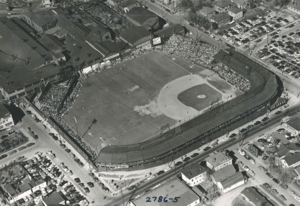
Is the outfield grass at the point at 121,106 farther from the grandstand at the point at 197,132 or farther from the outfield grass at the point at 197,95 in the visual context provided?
the outfield grass at the point at 197,95

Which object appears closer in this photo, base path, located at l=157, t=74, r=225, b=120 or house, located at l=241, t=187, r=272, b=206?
house, located at l=241, t=187, r=272, b=206

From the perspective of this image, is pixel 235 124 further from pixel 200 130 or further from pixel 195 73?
pixel 195 73

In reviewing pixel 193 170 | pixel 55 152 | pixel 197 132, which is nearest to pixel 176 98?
pixel 197 132

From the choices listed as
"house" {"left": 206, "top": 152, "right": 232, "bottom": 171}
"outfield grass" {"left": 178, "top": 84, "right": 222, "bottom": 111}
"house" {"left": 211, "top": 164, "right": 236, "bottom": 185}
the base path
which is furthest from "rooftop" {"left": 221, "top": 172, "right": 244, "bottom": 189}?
"outfield grass" {"left": 178, "top": 84, "right": 222, "bottom": 111}

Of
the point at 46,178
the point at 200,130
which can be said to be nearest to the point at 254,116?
the point at 200,130

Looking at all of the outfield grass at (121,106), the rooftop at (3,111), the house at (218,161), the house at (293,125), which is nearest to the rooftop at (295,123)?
the house at (293,125)

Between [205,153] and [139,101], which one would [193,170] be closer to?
[205,153]

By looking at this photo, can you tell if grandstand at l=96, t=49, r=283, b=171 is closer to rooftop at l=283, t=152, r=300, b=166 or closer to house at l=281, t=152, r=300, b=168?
rooftop at l=283, t=152, r=300, b=166
